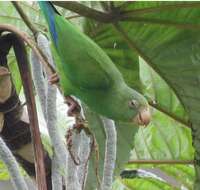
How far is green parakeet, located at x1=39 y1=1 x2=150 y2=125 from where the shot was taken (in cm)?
67

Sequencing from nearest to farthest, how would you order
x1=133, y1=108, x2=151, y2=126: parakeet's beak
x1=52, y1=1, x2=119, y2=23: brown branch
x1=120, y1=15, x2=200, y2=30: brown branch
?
1. x1=133, y1=108, x2=151, y2=126: parakeet's beak
2. x1=52, y1=1, x2=119, y2=23: brown branch
3. x1=120, y1=15, x2=200, y2=30: brown branch

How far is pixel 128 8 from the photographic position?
0.91m

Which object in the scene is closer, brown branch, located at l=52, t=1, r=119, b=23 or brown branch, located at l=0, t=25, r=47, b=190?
brown branch, located at l=0, t=25, r=47, b=190

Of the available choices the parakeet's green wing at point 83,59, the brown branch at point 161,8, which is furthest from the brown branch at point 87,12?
the parakeet's green wing at point 83,59

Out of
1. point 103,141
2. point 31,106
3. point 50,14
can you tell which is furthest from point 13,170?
point 103,141

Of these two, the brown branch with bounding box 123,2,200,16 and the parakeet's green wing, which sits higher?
the brown branch with bounding box 123,2,200,16

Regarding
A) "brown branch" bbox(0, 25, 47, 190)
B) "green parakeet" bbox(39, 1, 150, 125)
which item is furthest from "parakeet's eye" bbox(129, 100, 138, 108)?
"brown branch" bbox(0, 25, 47, 190)

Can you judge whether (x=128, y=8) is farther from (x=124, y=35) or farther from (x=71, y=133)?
(x=71, y=133)

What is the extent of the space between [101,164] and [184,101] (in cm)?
17

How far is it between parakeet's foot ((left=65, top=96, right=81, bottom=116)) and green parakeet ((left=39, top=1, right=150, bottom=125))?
17mm

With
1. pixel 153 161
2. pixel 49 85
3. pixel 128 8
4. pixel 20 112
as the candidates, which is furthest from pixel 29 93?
pixel 153 161

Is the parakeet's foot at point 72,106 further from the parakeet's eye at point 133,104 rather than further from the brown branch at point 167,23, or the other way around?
the brown branch at point 167,23

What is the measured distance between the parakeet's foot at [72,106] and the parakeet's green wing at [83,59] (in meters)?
0.03

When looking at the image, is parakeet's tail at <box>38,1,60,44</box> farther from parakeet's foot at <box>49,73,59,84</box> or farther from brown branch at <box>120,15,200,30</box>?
brown branch at <box>120,15,200,30</box>
